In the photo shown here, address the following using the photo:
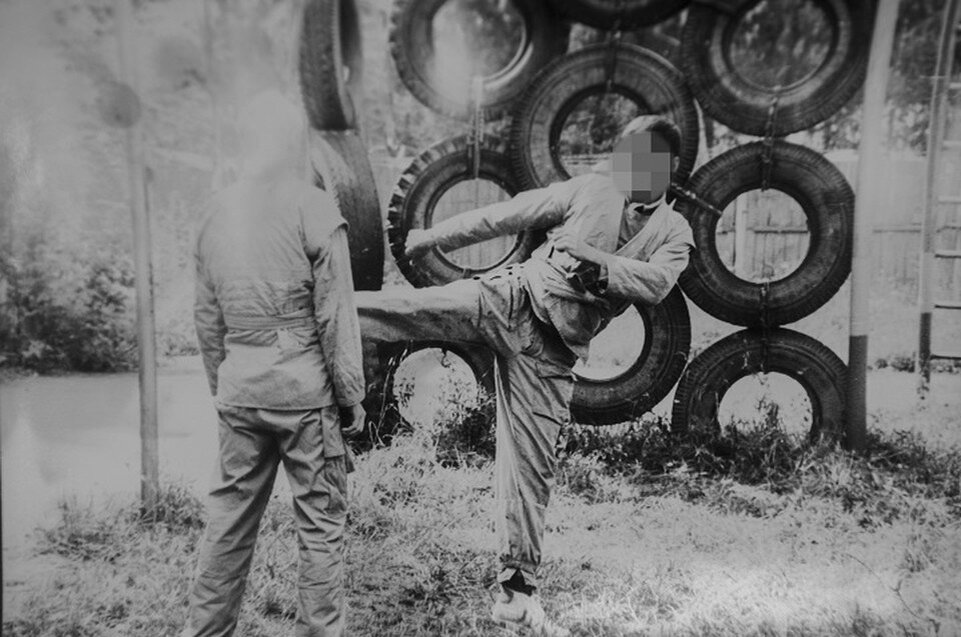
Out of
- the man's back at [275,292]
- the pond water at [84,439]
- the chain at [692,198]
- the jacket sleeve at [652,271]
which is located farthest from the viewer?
the chain at [692,198]

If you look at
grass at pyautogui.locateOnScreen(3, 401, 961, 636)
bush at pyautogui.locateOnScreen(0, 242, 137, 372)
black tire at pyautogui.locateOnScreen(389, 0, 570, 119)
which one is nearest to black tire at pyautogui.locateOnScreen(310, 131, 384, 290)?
black tire at pyautogui.locateOnScreen(389, 0, 570, 119)

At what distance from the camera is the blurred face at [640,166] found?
9.52 feet

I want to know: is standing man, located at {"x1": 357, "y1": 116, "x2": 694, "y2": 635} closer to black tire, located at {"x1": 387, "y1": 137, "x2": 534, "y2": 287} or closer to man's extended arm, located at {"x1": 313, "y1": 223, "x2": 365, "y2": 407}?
black tire, located at {"x1": 387, "y1": 137, "x2": 534, "y2": 287}

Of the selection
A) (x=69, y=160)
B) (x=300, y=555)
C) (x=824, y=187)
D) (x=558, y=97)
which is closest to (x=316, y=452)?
(x=300, y=555)

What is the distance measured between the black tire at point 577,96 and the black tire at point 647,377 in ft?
2.54

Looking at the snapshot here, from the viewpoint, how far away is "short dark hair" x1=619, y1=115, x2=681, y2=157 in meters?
2.89

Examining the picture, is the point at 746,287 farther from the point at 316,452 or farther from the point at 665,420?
the point at 316,452

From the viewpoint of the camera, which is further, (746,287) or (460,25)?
(746,287)

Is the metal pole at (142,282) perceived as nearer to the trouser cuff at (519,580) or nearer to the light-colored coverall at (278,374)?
the light-colored coverall at (278,374)

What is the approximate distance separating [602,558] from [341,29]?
2471mm

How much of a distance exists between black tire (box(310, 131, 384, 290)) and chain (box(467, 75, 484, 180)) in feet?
1.44

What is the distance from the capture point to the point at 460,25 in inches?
112

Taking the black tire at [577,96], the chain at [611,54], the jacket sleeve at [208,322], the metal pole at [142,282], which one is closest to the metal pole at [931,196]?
the black tire at [577,96]

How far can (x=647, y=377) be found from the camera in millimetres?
3193
